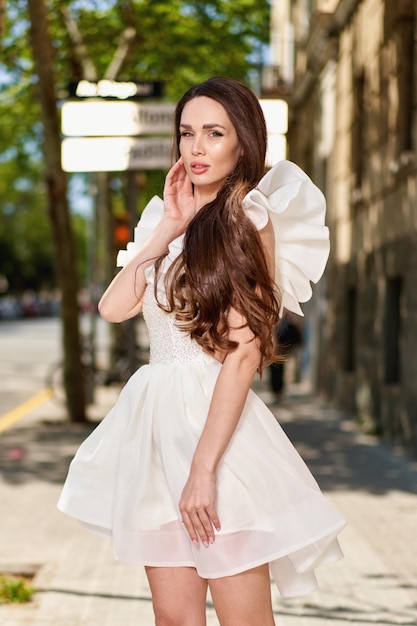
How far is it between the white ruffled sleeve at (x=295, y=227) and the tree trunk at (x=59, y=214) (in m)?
9.30

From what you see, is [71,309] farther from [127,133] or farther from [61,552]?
[61,552]

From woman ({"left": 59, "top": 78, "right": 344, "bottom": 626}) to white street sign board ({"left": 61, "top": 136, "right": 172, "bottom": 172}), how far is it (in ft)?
17.3

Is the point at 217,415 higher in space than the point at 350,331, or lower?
higher

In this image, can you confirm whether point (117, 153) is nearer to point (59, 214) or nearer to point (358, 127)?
point (59, 214)

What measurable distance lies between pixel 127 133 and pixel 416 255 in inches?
140

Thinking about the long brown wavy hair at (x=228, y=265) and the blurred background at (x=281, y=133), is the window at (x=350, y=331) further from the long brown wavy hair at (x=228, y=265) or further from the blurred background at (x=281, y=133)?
the long brown wavy hair at (x=228, y=265)

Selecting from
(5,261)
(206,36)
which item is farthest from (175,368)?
(5,261)

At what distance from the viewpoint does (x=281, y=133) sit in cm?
782

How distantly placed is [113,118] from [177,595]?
594 cm

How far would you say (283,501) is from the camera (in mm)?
2736

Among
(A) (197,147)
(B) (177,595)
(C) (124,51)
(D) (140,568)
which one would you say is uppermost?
(C) (124,51)

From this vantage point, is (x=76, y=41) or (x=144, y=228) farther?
(x=76, y=41)

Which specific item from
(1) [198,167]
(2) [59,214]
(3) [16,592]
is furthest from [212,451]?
(2) [59,214]

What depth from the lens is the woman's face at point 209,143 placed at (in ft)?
9.39
